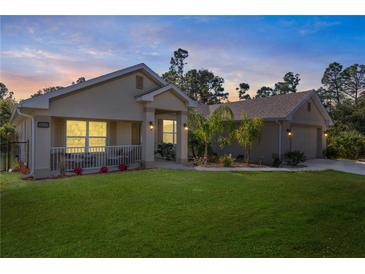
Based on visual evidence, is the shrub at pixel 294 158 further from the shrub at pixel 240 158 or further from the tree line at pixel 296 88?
the tree line at pixel 296 88

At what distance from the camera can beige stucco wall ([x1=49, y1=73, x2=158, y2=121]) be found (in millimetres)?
9805

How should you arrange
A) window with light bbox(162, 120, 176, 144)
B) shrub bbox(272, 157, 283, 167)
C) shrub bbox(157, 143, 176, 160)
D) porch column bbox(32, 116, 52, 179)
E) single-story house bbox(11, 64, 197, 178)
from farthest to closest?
window with light bbox(162, 120, 176, 144) < shrub bbox(157, 143, 176, 160) < shrub bbox(272, 157, 283, 167) < single-story house bbox(11, 64, 197, 178) < porch column bbox(32, 116, 52, 179)

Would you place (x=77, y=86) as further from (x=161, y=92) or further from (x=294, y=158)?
(x=294, y=158)

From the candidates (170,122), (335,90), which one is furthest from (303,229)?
(335,90)

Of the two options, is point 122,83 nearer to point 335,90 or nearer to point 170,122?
point 170,122

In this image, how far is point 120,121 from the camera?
12.4 metres

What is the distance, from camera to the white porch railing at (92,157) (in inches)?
393

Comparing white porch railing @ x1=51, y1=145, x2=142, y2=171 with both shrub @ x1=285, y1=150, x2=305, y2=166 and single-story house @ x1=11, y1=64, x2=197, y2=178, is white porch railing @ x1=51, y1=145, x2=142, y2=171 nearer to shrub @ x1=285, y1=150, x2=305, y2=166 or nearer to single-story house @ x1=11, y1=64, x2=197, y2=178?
single-story house @ x1=11, y1=64, x2=197, y2=178

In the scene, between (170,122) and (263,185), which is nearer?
(263,185)

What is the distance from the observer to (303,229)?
4.56 metres

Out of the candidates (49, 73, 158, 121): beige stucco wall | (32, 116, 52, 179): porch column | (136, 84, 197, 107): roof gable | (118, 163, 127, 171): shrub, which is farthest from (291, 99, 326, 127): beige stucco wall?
(32, 116, 52, 179): porch column

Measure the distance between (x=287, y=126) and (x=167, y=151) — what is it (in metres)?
7.23
